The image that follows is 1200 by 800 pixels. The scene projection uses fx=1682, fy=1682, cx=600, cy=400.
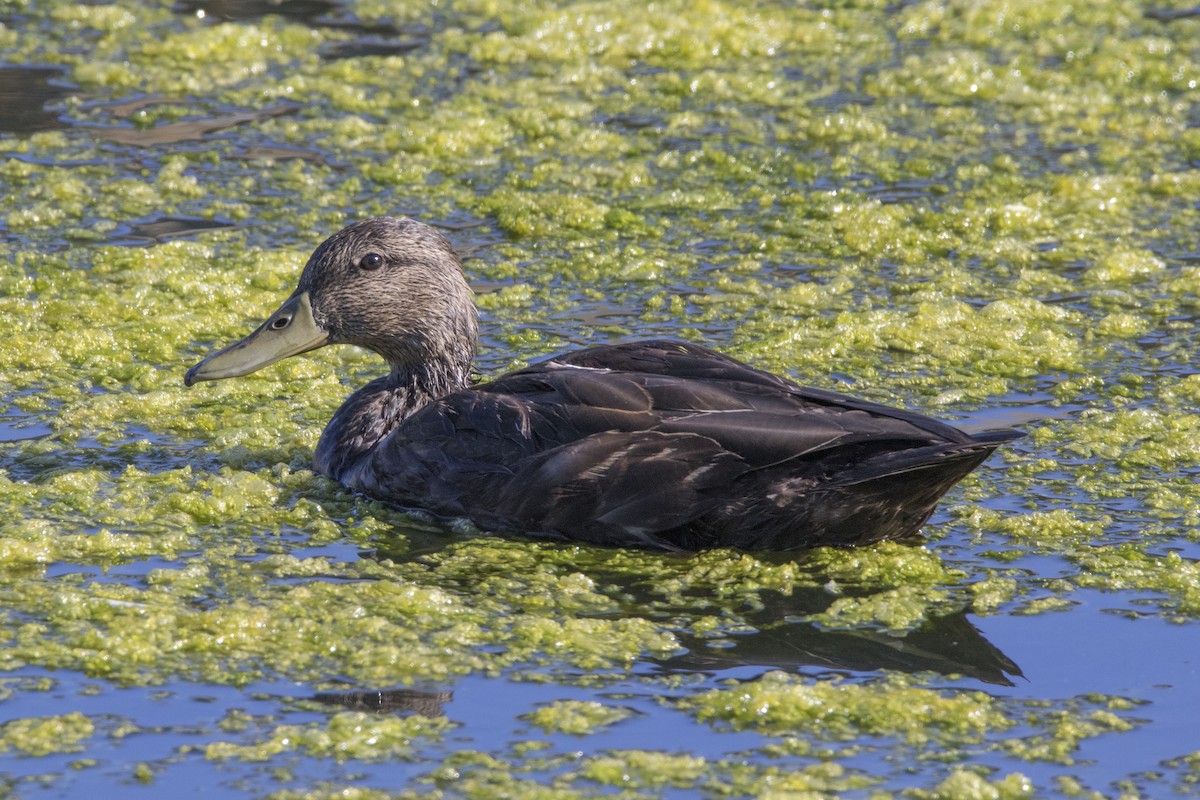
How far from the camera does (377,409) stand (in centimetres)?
655

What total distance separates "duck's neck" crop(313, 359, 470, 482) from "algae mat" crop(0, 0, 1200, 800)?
187 mm

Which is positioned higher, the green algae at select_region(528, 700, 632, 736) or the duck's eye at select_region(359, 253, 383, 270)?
the duck's eye at select_region(359, 253, 383, 270)

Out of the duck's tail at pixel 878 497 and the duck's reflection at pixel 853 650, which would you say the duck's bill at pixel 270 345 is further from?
the duck's reflection at pixel 853 650

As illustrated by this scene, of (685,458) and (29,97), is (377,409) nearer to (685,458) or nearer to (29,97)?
(685,458)

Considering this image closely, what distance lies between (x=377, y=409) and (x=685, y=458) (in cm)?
149

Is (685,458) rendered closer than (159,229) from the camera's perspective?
Yes

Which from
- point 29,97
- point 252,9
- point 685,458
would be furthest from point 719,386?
point 252,9

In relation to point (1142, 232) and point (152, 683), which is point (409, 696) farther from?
point (1142, 232)

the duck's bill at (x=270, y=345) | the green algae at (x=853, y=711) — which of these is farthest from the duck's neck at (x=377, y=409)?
the green algae at (x=853, y=711)

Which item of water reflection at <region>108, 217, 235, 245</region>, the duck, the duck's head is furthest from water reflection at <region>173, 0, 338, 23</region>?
the duck

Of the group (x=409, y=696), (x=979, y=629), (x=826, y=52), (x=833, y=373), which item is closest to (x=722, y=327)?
(x=833, y=373)

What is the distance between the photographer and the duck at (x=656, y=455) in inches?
219

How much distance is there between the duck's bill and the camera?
6.45m

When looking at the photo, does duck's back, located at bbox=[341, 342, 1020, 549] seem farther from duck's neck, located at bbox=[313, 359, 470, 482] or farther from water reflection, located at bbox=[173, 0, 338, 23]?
water reflection, located at bbox=[173, 0, 338, 23]
